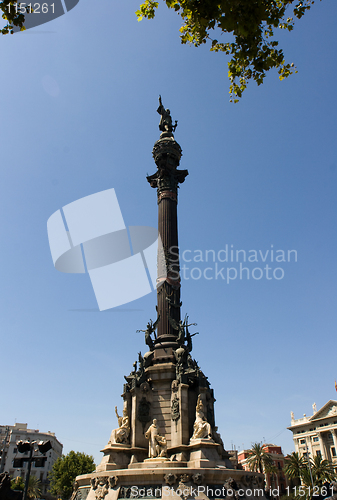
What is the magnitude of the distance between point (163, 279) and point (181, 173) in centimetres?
1062

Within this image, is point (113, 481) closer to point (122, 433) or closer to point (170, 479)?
point (170, 479)

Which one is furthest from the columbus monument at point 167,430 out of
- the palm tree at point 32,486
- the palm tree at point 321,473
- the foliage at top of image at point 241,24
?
the palm tree at point 32,486

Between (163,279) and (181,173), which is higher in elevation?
(181,173)

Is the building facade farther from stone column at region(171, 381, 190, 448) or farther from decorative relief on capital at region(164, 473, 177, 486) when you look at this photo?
decorative relief on capital at region(164, 473, 177, 486)

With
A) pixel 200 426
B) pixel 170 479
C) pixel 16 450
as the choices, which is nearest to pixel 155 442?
pixel 200 426

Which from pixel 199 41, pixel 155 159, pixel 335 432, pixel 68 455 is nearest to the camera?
pixel 199 41

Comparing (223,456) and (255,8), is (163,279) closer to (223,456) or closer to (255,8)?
(223,456)

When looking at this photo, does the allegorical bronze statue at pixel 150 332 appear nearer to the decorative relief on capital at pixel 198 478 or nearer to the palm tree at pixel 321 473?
the decorative relief on capital at pixel 198 478

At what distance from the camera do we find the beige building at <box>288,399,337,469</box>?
68.8 metres

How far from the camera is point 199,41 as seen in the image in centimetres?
972

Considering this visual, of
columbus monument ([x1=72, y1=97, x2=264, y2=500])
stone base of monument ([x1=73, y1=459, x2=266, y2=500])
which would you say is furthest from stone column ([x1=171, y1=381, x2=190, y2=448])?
stone base of monument ([x1=73, y1=459, x2=266, y2=500])

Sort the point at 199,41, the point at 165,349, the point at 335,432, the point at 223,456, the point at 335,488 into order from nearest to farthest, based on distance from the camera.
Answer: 1. the point at 199,41
2. the point at 335,488
3. the point at 223,456
4. the point at 165,349
5. the point at 335,432

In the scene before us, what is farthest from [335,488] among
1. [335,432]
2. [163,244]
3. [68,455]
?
[335,432]

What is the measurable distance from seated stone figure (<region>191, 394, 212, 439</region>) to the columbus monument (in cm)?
5
